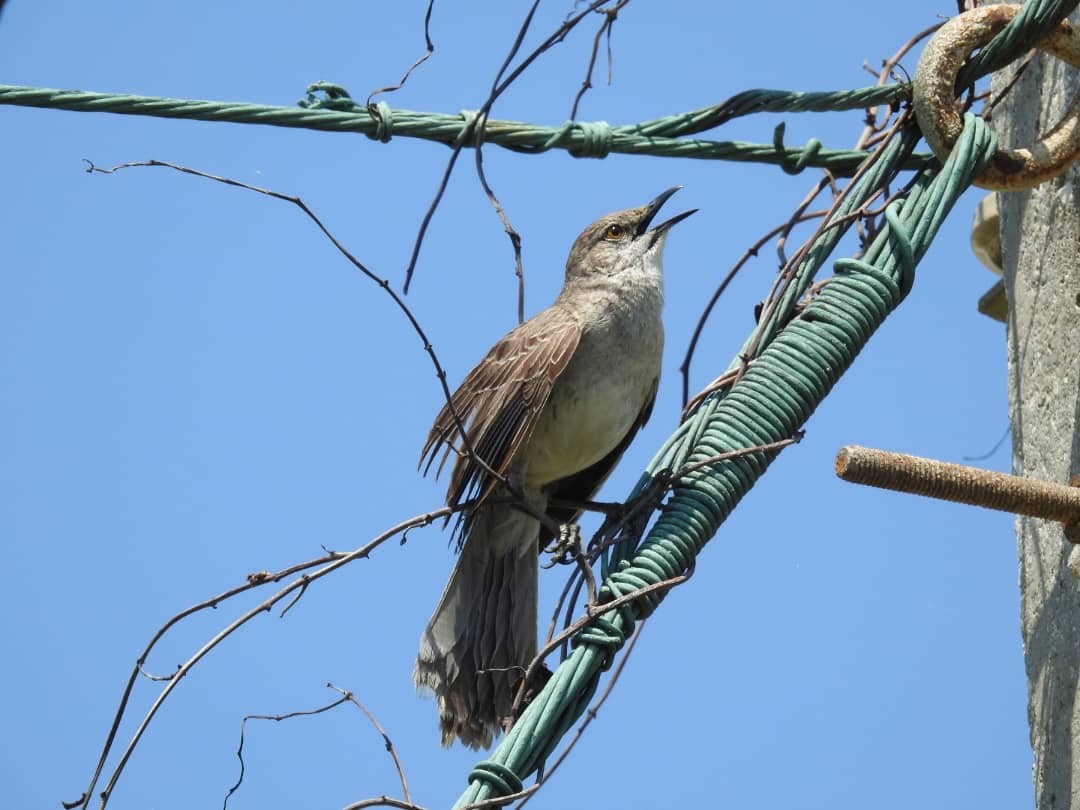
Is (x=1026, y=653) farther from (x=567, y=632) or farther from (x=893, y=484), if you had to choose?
(x=567, y=632)

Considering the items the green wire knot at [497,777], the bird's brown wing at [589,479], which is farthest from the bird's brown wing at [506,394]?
the green wire knot at [497,777]

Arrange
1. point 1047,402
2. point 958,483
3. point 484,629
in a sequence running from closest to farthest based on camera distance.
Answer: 1. point 958,483
2. point 1047,402
3. point 484,629

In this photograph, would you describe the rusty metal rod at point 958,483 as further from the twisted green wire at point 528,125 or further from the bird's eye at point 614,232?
the bird's eye at point 614,232

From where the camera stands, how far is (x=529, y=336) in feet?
16.6

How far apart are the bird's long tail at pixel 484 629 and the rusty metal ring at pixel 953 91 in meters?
1.67

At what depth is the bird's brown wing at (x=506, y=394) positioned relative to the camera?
472 centimetres

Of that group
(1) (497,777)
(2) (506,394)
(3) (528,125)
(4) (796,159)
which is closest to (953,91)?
(4) (796,159)

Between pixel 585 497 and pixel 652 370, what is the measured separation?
0.52 metres

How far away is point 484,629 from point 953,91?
2.12 metres

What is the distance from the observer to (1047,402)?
4.34 meters

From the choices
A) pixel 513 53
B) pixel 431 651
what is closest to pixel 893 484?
pixel 513 53

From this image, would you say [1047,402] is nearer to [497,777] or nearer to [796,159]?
[796,159]

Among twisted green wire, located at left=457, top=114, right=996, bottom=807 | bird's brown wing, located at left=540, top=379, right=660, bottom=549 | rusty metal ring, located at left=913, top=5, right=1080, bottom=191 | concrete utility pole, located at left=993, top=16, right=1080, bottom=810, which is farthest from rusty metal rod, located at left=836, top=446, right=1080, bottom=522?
bird's brown wing, located at left=540, top=379, right=660, bottom=549

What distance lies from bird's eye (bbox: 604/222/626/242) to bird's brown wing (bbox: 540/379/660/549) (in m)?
0.65
